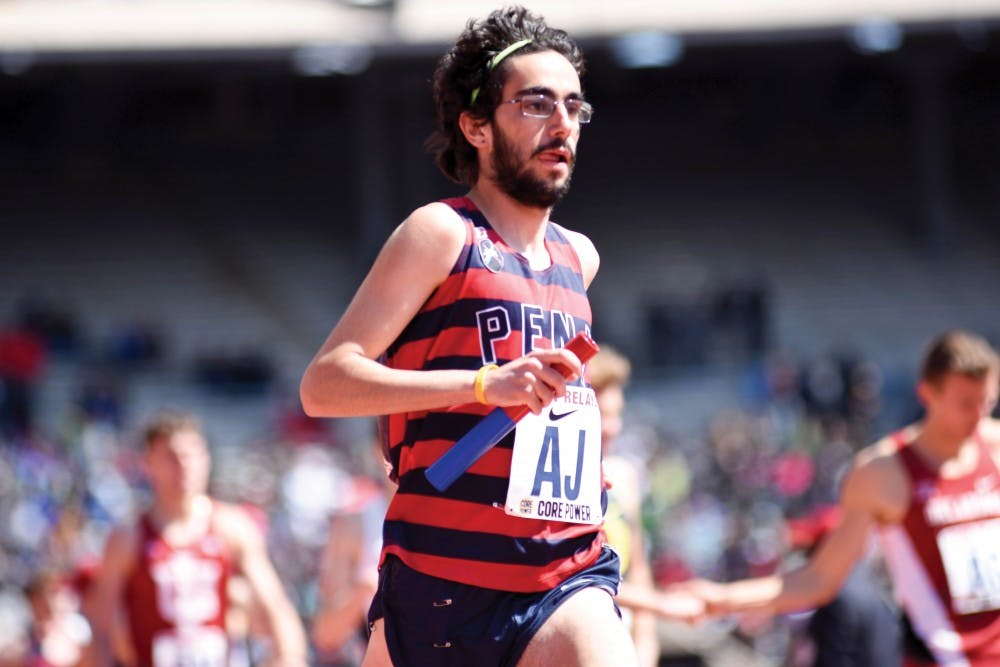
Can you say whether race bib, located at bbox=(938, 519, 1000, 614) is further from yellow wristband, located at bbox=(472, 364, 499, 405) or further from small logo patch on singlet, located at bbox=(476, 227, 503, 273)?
yellow wristband, located at bbox=(472, 364, 499, 405)

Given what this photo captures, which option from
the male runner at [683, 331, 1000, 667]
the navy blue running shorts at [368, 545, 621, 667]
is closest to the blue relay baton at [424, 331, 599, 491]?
the navy blue running shorts at [368, 545, 621, 667]

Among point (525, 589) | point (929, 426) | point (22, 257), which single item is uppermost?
point (22, 257)

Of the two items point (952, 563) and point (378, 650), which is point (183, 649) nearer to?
point (952, 563)

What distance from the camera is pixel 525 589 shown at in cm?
368

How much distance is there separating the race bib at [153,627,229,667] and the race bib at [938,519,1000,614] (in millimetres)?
3189

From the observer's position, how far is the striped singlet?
5434 millimetres

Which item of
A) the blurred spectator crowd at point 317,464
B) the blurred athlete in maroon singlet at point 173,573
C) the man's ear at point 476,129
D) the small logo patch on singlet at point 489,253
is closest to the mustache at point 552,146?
the man's ear at point 476,129

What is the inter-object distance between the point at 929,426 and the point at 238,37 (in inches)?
853

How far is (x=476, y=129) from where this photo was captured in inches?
155

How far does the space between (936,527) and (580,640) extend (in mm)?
2278

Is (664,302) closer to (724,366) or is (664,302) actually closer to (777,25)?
(724,366)

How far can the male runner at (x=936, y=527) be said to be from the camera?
17.9ft

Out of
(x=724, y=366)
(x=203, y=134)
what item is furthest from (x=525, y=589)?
(x=203, y=134)

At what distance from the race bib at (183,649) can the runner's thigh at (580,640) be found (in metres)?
3.66
